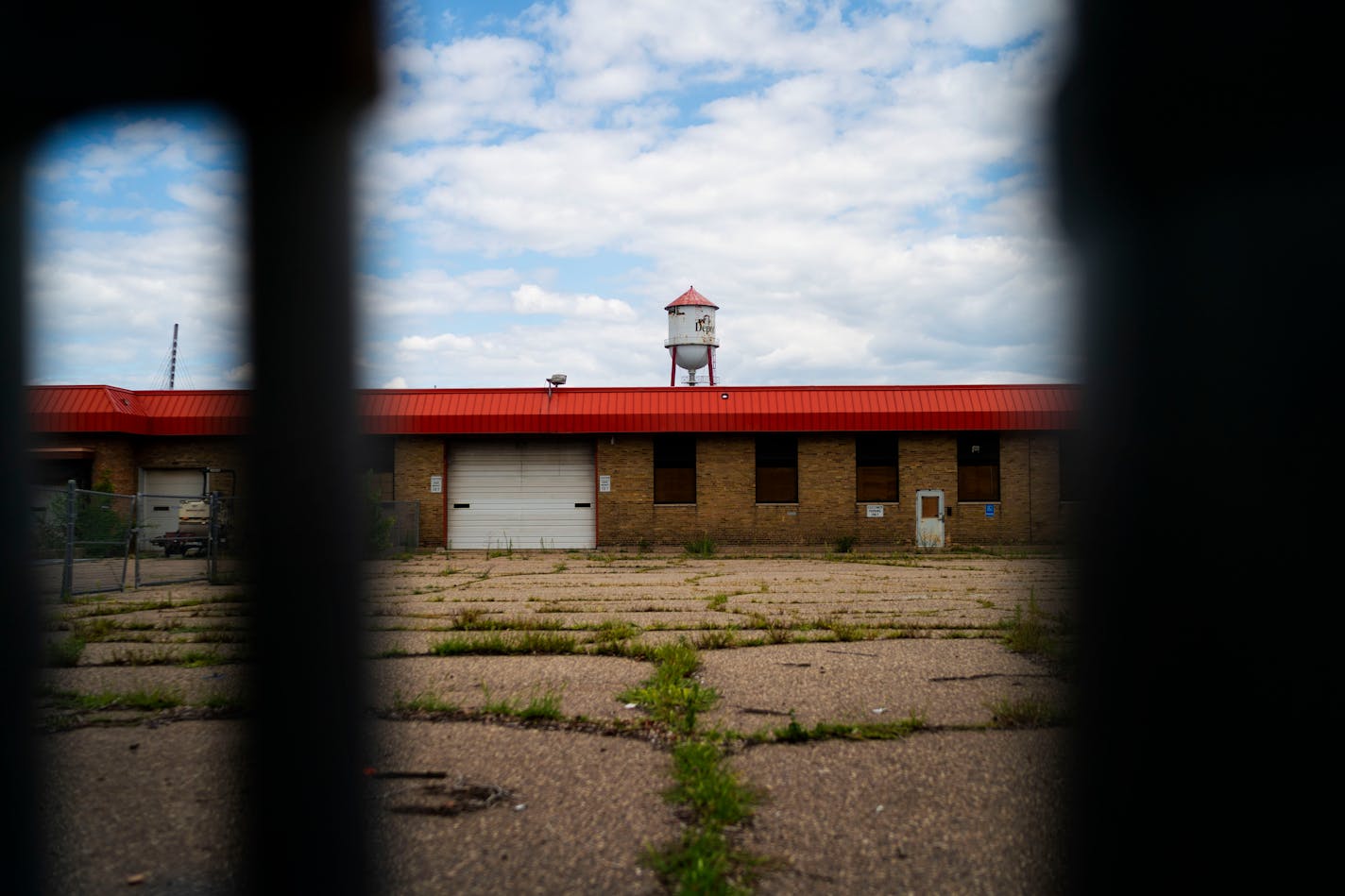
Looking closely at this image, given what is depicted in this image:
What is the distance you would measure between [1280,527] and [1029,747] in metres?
3.43

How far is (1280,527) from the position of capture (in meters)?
0.87

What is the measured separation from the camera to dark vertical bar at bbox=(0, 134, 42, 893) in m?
1.49

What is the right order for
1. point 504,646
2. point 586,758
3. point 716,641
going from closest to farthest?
point 586,758
point 504,646
point 716,641

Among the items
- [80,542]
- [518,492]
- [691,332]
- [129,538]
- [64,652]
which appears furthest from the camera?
[691,332]

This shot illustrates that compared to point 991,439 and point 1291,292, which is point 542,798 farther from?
point 991,439

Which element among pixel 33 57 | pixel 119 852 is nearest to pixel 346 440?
pixel 33 57

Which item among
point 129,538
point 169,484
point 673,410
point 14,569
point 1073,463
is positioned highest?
point 673,410

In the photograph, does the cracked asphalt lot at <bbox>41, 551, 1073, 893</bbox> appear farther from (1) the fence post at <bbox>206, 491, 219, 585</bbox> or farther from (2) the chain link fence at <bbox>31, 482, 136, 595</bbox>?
(1) the fence post at <bbox>206, 491, 219, 585</bbox>

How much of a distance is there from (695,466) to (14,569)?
22767mm

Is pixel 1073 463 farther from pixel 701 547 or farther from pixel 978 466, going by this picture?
pixel 978 466

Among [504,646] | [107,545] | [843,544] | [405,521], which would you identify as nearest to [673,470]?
[843,544]

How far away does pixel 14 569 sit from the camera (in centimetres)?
151

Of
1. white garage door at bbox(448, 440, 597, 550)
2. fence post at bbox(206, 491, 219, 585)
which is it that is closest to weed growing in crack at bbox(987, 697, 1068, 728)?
fence post at bbox(206, 491, 219, 585)

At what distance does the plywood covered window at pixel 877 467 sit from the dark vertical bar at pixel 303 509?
77.5ft
